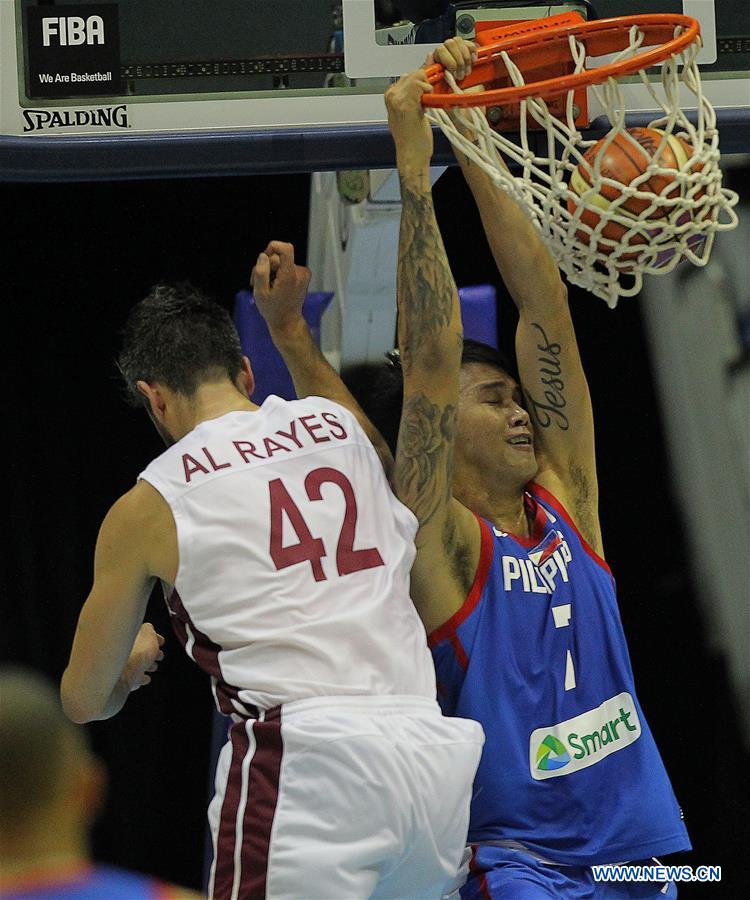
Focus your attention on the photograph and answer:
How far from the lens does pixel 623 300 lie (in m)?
5.96

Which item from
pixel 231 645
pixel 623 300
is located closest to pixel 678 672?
pixel 623 300

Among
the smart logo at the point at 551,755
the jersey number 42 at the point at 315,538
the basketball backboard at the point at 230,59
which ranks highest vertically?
the basketball backboard at the point at 230,59

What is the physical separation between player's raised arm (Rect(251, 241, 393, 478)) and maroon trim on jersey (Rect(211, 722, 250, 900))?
96 centimetres

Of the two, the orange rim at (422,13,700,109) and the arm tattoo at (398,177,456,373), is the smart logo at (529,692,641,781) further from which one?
the orange rim at (422,13,700,109)

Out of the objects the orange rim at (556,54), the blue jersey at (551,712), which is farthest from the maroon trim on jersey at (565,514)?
the orange rim at (556,54)

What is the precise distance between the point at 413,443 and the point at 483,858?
3.28 ft

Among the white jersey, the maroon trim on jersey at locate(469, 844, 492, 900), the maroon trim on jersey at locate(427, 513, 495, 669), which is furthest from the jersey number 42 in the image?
the maroon trim on jersey at locate(469, 844, 492, 900)

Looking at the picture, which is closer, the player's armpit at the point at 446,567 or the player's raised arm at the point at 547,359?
the player's armpit at the point at 446,567

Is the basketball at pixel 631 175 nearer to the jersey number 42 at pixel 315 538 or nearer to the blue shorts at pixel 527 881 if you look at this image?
the jersey number 42 at pixel 315 538

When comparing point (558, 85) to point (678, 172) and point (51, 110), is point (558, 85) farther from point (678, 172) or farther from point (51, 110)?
point (51, 110)

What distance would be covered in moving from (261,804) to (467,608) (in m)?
0.84

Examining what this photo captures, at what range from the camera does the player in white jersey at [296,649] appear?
9.27ft

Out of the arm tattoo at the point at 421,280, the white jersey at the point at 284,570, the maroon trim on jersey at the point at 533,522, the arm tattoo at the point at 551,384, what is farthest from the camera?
the arm tattoo at the point at 551,384

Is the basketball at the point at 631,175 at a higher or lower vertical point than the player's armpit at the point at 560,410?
higher
